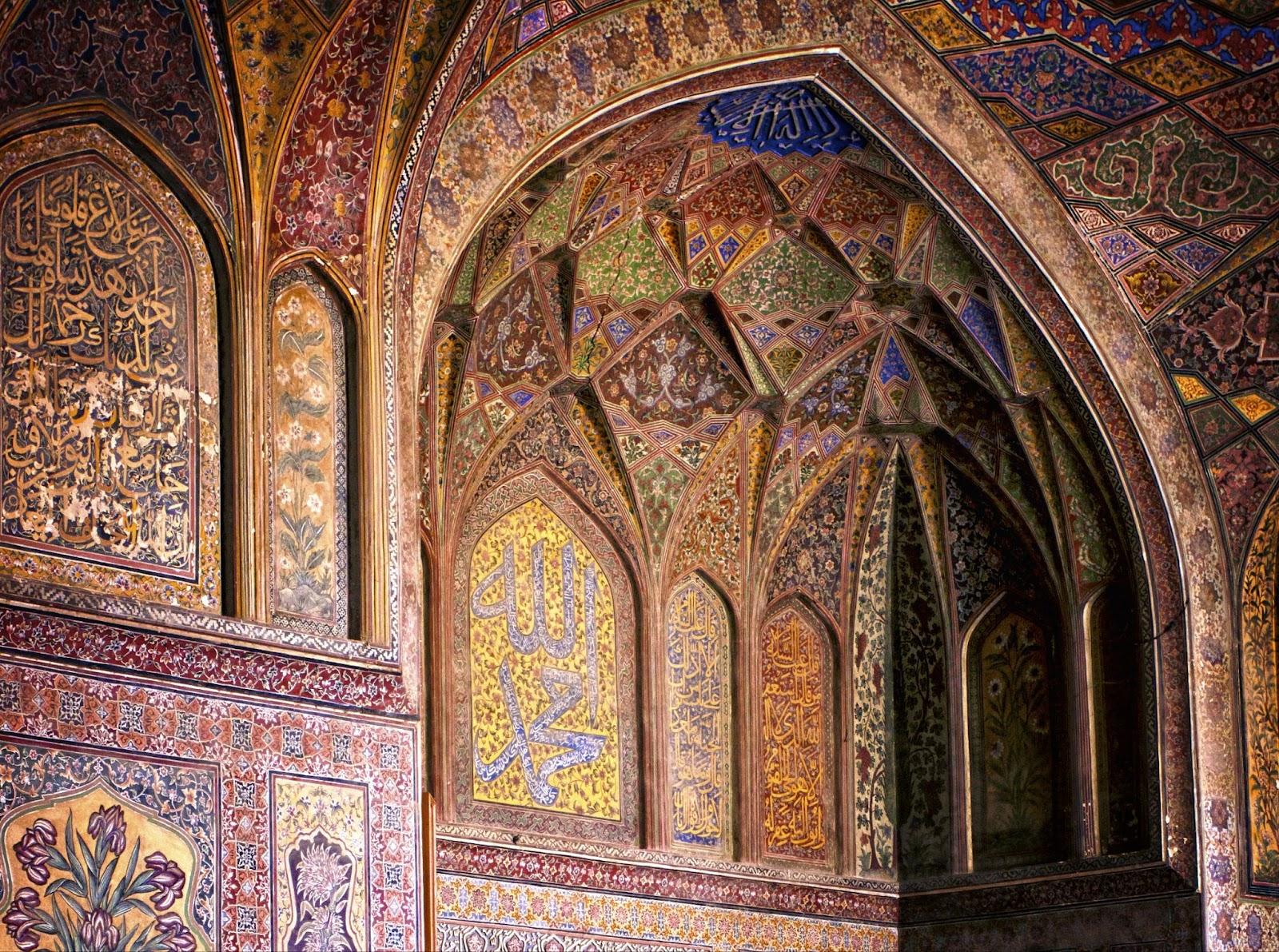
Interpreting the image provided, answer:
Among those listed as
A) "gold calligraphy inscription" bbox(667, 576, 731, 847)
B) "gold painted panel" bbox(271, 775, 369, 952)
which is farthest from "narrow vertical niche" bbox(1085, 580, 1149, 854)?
"gold painted panel" bbox(271, 775, 369, 952)

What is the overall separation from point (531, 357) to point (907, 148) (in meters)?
2.39

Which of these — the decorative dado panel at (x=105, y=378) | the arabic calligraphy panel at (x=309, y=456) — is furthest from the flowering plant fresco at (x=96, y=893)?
the arabic calligraphy panel at (x=309, y=456)

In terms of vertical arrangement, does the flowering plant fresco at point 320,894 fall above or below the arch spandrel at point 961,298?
below

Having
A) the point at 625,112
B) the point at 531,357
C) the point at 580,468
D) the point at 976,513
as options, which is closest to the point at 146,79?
the point at 625,112

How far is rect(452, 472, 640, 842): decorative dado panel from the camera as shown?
11453mm

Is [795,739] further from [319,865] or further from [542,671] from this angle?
[319,865]

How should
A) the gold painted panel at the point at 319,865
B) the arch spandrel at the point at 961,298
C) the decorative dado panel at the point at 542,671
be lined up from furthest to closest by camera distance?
1. the decorative dado panel at the point at 542,671
2. the arch spandrel at the point at 961,298
3. the gold painted panel at the point at 319,865

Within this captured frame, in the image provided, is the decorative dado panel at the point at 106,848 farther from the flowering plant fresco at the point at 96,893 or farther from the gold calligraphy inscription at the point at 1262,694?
the gold calligraphy inscription at the point at 1262,694

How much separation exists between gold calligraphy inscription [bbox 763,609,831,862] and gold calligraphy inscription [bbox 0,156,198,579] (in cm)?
603

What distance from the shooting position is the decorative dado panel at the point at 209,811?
671cm

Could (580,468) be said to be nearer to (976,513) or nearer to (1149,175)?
(976,513)

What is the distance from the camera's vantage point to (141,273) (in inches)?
302

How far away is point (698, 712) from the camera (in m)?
12.6

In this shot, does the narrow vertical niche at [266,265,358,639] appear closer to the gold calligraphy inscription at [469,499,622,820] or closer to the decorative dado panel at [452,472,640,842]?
the decorative dado panel at [452,472,640,842]
